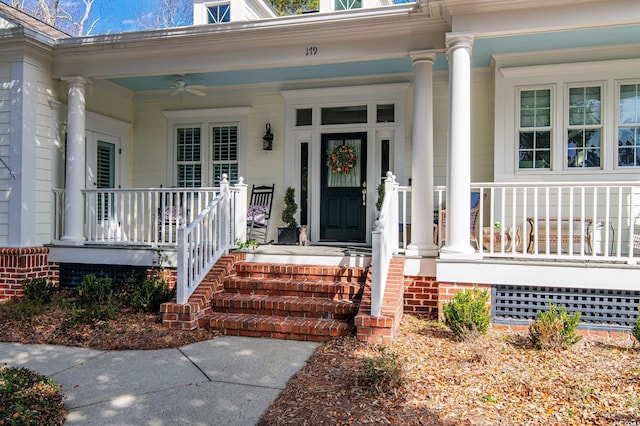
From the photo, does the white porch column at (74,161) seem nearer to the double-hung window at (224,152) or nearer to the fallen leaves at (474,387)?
the double-hung window at (224,152)

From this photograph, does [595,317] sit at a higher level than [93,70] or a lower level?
lower

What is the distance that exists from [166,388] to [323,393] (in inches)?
45.4

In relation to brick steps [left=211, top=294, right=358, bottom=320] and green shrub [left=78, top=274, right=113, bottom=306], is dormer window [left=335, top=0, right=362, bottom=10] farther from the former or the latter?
green shrub [left=78, top=274, right=113, bottom=306]

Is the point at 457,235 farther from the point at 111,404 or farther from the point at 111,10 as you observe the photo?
the point at 111,10

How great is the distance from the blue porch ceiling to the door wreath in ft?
3.95

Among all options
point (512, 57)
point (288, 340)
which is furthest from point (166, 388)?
point (512, 57)

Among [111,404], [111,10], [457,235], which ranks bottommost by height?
[111,404]

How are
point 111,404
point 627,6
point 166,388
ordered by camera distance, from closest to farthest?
1. point 111,404
2. point 166,388
3. point 627,6

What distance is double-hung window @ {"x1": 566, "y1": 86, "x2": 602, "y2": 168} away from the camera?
643 cm

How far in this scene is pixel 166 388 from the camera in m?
3.32

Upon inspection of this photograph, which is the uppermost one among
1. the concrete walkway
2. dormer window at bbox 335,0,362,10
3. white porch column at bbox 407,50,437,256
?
dormer window at bbox 335,0,362,10

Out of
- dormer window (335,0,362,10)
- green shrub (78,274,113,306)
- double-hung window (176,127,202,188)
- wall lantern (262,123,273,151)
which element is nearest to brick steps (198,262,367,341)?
green shrub (78,274,113,306)

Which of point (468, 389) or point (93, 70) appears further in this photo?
point (93, 70)

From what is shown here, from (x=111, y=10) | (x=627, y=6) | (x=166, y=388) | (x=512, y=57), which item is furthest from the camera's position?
(x=111, y=10)
